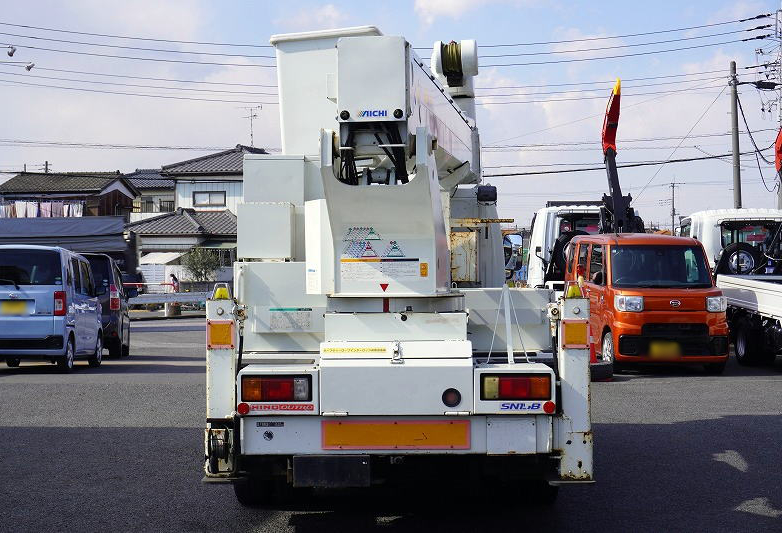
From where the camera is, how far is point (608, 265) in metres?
15.9

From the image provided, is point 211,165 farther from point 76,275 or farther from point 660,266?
point 660,266

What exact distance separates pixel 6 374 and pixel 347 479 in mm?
12009

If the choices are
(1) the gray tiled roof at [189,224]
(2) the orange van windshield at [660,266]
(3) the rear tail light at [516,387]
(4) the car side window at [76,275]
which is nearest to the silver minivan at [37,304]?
(4) the car side window at [76,275]

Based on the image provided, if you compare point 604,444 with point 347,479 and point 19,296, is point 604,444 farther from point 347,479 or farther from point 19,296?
point 19,296

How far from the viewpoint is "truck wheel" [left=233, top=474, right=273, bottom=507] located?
689cm

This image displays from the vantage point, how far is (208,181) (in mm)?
55969

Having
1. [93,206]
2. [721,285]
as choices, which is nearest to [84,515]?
[721,285]

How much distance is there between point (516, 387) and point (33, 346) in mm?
11556

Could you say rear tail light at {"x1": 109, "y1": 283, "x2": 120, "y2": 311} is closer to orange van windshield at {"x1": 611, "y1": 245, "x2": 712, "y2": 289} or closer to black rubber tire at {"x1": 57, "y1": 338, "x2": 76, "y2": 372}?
black rubber tire at {"x1": 57, "y1": 338, "x2": 76, "y2": 372}

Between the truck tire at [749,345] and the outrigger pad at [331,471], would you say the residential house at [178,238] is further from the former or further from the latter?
the outrigger pad at [331,471]

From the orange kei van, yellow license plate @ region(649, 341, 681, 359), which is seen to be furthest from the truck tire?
yellow license plate @ region(649, 341, 681, 359)

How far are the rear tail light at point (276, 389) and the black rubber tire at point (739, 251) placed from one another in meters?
16.2

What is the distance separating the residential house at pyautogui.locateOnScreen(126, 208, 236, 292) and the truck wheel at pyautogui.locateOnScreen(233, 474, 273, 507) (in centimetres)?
4460

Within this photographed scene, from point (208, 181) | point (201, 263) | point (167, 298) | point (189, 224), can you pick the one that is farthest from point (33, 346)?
point (208, 181)
